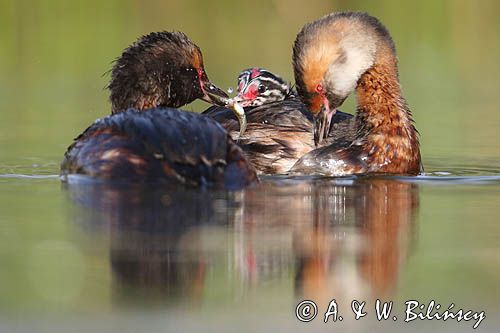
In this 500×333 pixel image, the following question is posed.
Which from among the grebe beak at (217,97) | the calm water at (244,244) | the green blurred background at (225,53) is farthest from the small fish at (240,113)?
the green blurred background at (225,53)

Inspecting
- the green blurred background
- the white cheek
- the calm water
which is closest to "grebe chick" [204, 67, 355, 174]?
the white cheek

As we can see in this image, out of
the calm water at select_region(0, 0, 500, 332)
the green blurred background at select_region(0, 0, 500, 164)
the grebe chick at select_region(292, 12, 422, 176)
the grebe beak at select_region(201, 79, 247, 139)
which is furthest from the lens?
the green blurred background at select_region(0, 0, 500, 164)

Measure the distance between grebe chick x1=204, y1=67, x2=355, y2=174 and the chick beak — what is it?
0.41ft

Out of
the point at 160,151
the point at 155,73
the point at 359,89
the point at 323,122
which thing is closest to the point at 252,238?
the point at 160,151

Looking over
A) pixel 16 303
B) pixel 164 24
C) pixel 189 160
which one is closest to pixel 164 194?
pixel 189 160

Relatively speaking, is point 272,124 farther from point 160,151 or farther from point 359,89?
point 160,151

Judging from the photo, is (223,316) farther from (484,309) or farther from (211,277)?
(484,309)

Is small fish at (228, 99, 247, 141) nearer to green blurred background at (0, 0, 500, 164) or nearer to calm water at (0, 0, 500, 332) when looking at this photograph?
calm water at (0, 0, 500, 332)

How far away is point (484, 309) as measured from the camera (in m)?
4.95

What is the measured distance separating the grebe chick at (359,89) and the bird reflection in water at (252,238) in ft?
3.89

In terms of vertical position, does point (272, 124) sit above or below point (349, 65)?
below

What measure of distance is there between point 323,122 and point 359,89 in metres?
0.52

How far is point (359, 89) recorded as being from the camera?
32.3ft

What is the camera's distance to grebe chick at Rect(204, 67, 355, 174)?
31.1 ft
